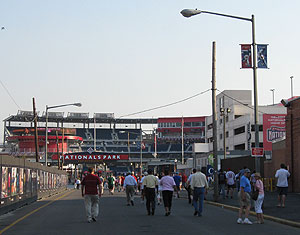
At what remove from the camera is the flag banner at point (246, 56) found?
21953mm

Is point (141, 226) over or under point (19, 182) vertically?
under

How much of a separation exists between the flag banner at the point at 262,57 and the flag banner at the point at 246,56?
14.4 inches

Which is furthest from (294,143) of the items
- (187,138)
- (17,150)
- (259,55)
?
(187,138)

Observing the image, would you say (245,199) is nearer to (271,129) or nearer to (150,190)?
(150,190)

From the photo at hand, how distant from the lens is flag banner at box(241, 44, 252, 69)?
21953 millimetres

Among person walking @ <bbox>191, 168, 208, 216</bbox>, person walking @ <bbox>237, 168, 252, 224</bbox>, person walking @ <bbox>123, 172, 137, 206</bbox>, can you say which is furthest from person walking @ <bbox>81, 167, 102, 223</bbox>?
person walking @ <bbox>123, 172, 137, 206</bbox>

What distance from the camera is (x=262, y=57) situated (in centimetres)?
2206

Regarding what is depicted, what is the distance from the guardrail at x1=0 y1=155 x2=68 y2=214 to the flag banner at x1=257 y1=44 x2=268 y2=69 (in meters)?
11.1

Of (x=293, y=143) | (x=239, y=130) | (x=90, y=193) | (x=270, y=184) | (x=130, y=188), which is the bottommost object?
(x=270, y=184)

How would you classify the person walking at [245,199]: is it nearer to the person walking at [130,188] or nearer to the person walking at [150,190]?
the person walking at [150,190]

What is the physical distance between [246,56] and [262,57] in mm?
666

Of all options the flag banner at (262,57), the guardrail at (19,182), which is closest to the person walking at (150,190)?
the guardrail at (19,182)

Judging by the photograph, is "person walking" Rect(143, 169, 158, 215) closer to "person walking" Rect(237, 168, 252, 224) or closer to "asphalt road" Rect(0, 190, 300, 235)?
"asphalt road" Rect(0, 190, 300, 235)

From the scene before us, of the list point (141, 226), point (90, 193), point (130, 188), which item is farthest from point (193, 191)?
point (130, 188)
